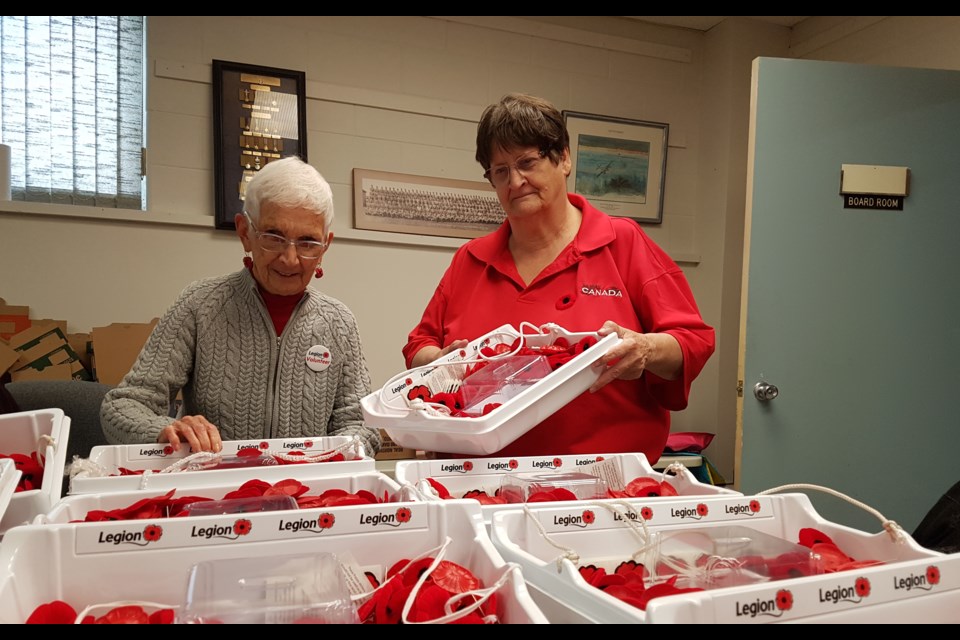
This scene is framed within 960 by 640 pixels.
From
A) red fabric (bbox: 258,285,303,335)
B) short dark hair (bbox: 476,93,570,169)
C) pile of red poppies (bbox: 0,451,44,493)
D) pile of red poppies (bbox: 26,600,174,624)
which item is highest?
short dark hair (bbox: 476,93,570,169)

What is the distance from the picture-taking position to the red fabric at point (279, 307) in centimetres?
182

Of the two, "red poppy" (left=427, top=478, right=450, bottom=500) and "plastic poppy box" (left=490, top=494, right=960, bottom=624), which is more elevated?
"plastic poppy box" (left=490, top=494, right=960, bottom=624)

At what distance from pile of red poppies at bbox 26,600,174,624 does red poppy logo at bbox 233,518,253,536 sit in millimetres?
117

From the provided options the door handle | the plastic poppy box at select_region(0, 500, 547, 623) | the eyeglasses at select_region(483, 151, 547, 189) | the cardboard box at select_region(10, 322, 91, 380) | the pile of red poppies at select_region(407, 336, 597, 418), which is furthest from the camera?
the cardboard box at select_region(10, 322, 91, 380)

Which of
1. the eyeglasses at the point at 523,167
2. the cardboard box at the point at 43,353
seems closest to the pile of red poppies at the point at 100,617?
the eyeglasses at the point at 523,167

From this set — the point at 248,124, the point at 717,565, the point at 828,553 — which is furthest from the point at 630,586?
the point at 248,124

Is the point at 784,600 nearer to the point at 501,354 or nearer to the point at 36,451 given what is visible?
the point at 501,354

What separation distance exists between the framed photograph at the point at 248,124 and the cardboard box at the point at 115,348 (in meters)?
0.59

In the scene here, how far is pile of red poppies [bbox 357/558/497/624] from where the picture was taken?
0.75 meters

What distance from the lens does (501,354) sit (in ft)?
4.82

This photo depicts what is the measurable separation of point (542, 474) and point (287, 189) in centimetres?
87

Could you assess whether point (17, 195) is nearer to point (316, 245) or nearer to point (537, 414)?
point (316, 245)

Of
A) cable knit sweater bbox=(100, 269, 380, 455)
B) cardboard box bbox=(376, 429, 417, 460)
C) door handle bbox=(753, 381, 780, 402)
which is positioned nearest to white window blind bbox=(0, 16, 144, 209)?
cardboard box bbox=(376, 429, 417, 460)

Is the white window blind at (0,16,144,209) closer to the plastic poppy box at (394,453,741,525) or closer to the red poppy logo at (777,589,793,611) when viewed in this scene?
the plastic poppy box at (394,453,741,525)
